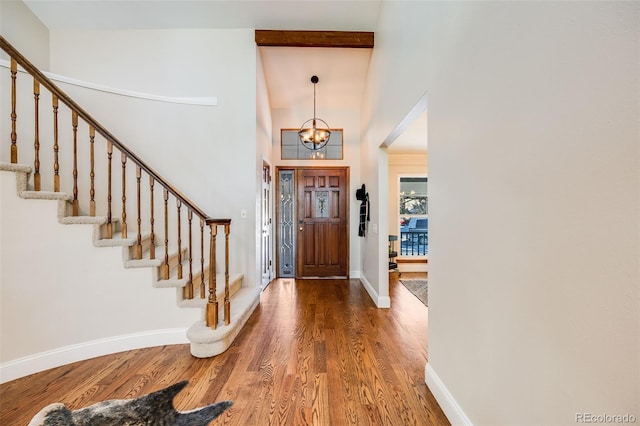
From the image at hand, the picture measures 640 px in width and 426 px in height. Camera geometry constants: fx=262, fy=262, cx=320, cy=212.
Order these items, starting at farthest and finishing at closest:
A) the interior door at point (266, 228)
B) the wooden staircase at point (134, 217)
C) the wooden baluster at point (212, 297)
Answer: the interior door at point (266, 228) → the wooden baluster at point (212, 297) → the wooden staircase at point (134, 217)

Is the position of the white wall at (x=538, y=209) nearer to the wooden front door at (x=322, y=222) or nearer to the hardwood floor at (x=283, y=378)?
the hardwood floor at (x=283, y=378)

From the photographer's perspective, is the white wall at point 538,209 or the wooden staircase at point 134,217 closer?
the white wall at point 538,209

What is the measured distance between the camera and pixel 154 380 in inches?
76.0

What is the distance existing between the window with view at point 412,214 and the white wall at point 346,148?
4.80ft

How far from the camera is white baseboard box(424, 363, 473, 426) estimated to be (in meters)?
1.42

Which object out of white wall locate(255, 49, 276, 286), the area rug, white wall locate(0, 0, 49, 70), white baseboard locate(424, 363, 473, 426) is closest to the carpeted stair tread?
white wall locate(255, 49, 276, 286)

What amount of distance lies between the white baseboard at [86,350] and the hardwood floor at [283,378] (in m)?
0.06

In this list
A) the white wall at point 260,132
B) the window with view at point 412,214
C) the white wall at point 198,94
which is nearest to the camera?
the white wall at point 198,94

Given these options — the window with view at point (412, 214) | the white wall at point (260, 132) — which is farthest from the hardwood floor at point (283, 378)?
the window with view at point (412, 214)

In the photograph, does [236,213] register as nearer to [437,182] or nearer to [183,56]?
[183,56]

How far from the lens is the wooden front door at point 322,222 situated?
509 centimetres

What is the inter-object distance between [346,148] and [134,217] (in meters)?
3.61

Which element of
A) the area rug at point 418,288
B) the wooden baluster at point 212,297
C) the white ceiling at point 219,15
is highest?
the white ceiling at point 219,15

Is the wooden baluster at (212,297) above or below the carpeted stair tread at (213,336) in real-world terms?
above
